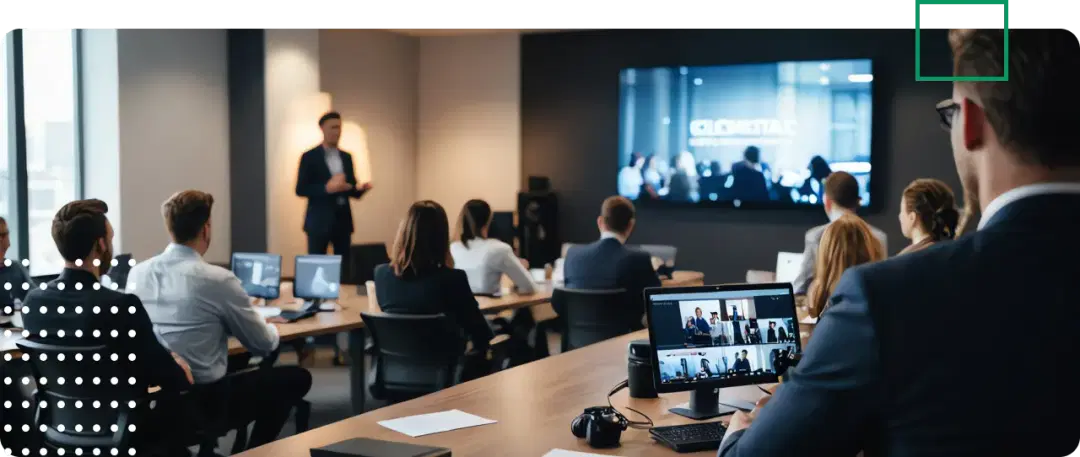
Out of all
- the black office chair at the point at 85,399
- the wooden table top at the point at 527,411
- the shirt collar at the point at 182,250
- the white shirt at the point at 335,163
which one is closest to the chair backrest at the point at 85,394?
the black office chair at the point at 85,399

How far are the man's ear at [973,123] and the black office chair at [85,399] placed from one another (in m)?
3.21

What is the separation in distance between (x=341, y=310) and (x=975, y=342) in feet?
15.8

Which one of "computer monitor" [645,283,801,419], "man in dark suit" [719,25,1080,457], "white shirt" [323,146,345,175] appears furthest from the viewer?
"white shirt" [323,146,345,175]

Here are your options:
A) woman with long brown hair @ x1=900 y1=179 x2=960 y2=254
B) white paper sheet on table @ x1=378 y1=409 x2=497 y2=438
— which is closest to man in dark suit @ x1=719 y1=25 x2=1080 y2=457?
white paper sheet on table @ x1=378 y1=409 x2=497 y2=438

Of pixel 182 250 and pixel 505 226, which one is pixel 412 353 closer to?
pixel 182 250

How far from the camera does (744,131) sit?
975 cm

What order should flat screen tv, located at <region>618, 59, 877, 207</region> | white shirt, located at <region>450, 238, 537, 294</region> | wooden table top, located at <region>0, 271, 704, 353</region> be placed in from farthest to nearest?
flat screen tv, located at <region>618, 59, 877, 207</region> → white shirt, located at <region>450, 238, 537, 294</region> → wooden table top, located at <region>0, 271, 704, 353</region>

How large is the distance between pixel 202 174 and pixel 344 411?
339 centimetres

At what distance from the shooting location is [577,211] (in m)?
10.8

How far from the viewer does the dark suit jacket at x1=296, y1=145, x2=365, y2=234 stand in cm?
887

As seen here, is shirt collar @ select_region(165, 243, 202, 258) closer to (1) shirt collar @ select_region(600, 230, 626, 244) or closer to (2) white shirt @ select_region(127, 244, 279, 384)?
(2) white shirt @ select_region(127, 244, 279, 384)

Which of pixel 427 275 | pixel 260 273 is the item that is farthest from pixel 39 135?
pixel 427 275

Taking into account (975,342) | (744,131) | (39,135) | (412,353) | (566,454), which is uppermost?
(744,131)

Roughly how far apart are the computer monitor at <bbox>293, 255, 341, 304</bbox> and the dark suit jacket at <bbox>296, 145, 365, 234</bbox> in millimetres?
2936
